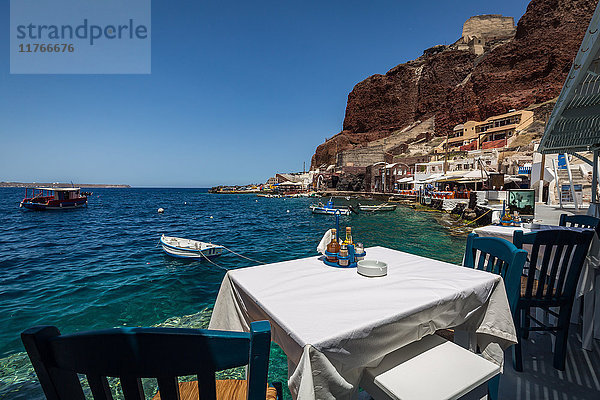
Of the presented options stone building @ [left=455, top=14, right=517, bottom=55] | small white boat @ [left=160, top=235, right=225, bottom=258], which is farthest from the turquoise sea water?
stone building @ [left=455, top=14, right=517, bottom=55]

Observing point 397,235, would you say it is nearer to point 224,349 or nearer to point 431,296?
point 431,296

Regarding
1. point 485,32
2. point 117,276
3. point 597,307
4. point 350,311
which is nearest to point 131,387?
point 350,311

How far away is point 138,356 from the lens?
0.70 metres

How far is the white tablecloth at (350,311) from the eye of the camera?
45.5 inches

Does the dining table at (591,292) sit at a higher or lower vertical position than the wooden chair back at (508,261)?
lower

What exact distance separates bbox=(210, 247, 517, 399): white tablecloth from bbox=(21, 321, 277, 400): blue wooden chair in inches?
16.9

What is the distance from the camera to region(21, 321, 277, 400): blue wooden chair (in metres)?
0.69

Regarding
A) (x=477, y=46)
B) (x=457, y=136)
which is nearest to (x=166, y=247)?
(x=457, y=136)

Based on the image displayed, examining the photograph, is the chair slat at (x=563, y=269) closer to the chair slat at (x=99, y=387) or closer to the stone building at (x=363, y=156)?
the chair slat at (x=99, y=387)

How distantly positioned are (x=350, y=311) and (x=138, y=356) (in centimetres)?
97

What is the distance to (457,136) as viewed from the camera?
4481 cm

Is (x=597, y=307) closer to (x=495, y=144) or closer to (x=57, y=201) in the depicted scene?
(x=495, y=144)

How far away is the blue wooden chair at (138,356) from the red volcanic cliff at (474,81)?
5345cm

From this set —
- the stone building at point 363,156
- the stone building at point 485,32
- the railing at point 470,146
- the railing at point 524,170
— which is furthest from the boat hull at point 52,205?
the stone building at point 485,32
